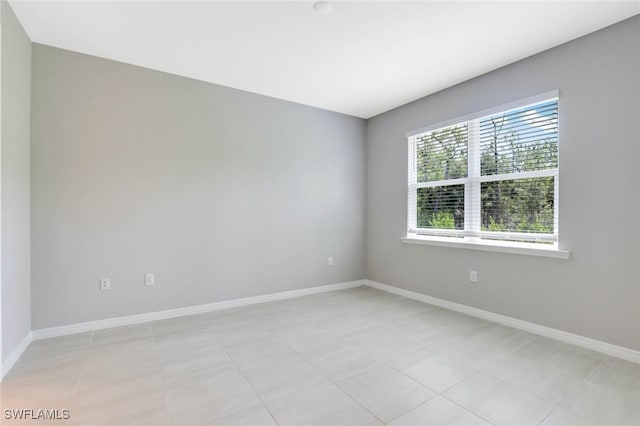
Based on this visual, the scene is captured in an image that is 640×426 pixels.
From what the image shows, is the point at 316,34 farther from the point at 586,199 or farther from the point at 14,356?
the point at 14,356

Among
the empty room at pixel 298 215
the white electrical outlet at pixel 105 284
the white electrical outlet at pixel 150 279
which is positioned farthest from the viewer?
the white electrical outlet at pixel 150 279

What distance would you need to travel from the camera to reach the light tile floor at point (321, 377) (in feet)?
5.55

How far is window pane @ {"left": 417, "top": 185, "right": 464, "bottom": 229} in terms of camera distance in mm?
3598

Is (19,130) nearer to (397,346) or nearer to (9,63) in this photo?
(9,63)

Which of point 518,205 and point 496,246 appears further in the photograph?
point 496,246

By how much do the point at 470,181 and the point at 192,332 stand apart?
3.30 meters

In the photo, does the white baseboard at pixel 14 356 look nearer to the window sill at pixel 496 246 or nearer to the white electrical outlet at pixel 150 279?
the white electrical outlet at pixel 150 279

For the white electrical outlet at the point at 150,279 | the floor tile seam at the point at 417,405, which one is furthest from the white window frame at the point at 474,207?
the white electrical outlet at the point at 150,279

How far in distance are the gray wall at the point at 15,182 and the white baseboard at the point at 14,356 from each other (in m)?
0.04

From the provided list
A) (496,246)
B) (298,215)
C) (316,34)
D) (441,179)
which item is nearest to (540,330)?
(496,246)

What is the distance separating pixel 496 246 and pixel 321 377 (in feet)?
7.25

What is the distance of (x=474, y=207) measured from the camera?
3.40 metres

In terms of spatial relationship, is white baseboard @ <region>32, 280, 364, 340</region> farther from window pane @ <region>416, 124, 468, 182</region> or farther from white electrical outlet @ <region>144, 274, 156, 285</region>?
window pane @ <region>416, 124, 468, 182</region>

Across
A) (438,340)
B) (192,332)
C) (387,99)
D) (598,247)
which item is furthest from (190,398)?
(387,99)
